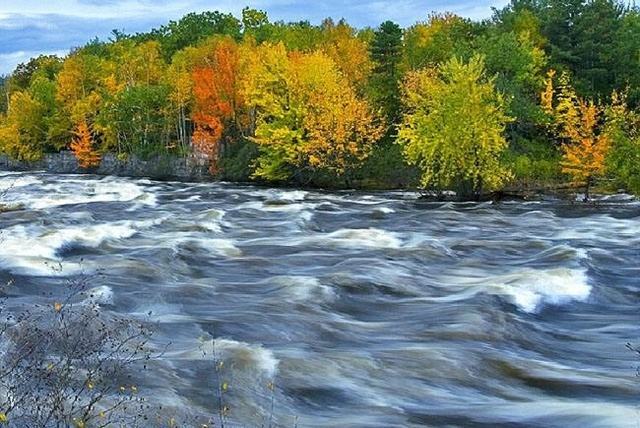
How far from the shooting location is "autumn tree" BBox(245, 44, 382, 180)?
45750mm

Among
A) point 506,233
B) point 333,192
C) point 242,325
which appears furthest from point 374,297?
point 333,192

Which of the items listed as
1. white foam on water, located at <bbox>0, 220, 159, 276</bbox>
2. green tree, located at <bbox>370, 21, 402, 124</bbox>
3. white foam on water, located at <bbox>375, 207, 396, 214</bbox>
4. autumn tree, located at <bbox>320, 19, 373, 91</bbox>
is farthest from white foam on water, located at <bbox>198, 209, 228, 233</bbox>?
autumn tree, located at <bbox>320, 19, 373, 91</bbox>

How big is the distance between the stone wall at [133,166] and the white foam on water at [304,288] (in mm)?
38757

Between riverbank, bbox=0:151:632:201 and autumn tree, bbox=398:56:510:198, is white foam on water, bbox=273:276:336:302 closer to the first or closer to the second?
autumn tree, bbox=398:56:510:198

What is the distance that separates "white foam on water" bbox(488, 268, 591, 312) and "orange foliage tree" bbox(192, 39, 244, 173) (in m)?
42.0

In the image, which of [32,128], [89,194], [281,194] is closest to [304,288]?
[281,194]

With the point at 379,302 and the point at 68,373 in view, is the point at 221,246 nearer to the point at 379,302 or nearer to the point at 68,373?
the point at 379,302

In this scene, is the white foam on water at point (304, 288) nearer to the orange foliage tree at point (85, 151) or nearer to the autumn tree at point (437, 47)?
the autumn tree at point (437, 47)

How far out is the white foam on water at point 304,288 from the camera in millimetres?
16766

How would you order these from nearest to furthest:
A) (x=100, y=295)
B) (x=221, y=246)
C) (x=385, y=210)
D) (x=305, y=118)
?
(x=100, y=295) < (x=221, y=246) < (x=385, y=210) < (x=305, y=118)

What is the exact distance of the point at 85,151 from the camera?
71.1 metres

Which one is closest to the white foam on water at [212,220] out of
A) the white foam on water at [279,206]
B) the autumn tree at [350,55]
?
the white foam on water at [279,206]

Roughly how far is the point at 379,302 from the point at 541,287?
12.0 feet

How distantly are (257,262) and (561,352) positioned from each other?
33.1ft
